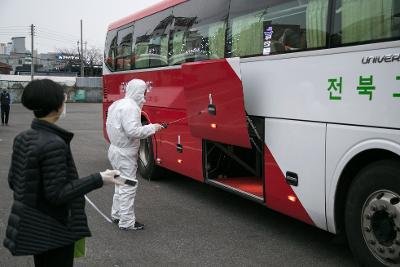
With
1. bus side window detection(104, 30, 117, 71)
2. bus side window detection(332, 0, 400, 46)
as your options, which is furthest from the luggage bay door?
bus side window detection(104, 30, 117, 71)

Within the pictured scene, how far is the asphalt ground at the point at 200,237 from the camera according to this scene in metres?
5.09

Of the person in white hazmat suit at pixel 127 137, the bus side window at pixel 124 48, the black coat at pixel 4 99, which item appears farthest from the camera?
the black coat at pixel 4 99

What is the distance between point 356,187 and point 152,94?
5125 millimetres

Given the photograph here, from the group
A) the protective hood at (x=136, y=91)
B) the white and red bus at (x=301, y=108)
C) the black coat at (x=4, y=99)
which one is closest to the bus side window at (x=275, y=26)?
the white and red bus at (x=301, y=108)

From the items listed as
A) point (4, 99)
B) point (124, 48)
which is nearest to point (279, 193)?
point (124, 48)

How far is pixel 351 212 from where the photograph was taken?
15.0 ft

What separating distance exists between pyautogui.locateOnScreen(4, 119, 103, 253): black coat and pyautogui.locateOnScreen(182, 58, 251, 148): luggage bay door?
3010 millimetres

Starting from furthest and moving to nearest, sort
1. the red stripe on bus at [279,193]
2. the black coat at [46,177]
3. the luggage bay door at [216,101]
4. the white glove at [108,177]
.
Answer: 1. the luggage bay door at [216,101]
2. the red stripe on bus at [279,193]
3. the white glove at [108,177]
4. the black coat at [46,177]

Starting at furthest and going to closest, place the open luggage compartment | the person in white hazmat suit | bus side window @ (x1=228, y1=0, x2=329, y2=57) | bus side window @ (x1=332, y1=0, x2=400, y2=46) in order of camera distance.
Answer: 1. the open luggage compartment
2. the person in white hazmat suit
3. bus side window @ (x1=228, y1=0, x2=329, y2=57)
4. bus side window @ (x1=332, y1=0, x2=400, y2=46)

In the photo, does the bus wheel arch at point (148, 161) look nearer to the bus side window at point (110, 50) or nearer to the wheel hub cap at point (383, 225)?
the bus side window at point (110, 50)

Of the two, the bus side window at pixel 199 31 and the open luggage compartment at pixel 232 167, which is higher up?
the bus side window at pixel 199 31

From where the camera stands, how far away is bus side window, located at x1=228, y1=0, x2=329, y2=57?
497cm

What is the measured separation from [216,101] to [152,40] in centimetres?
351

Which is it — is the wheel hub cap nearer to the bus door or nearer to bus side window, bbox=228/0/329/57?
bus side window, bbox=228/0/329/57
